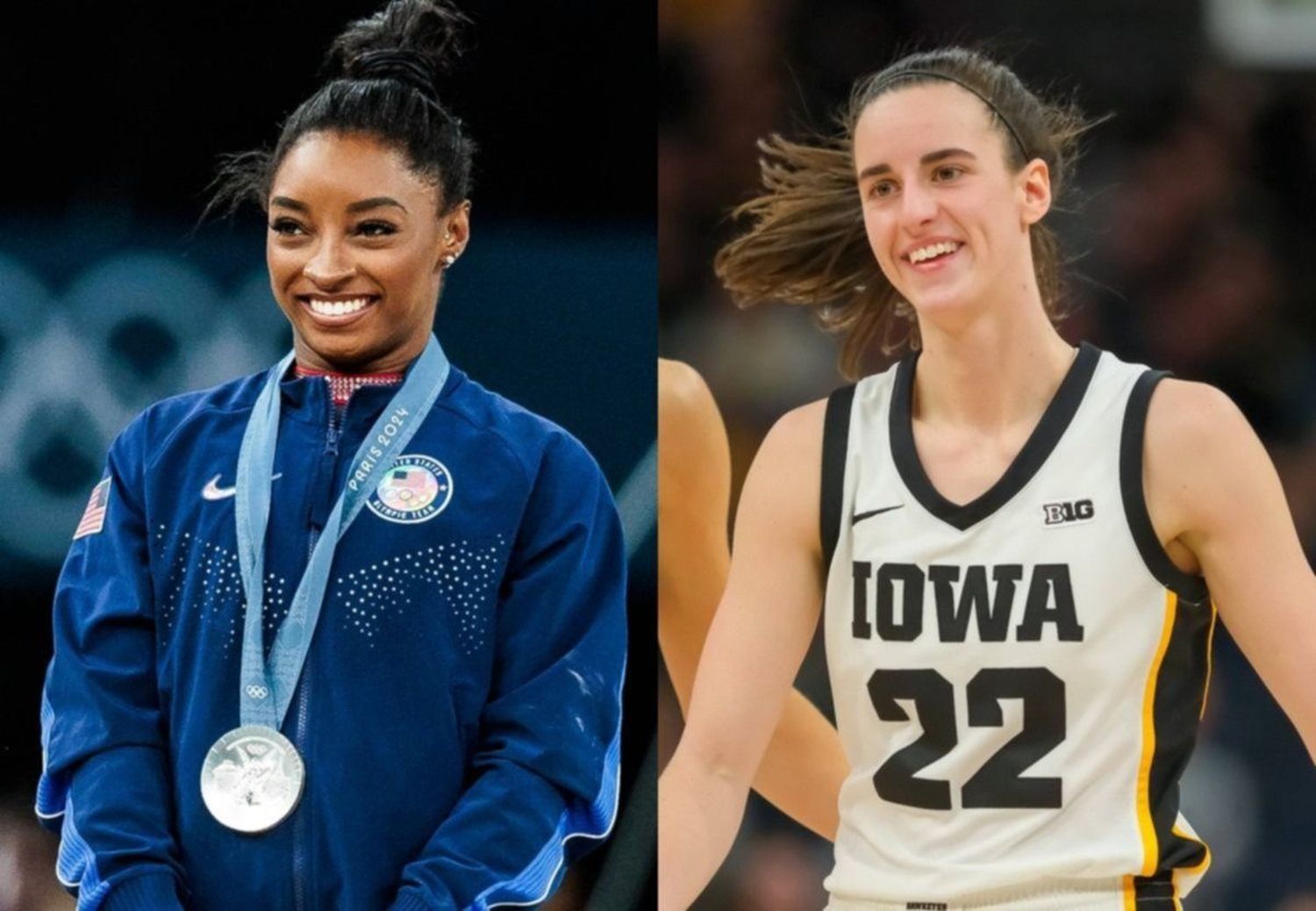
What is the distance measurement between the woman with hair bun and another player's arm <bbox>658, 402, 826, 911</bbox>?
4.9 inches

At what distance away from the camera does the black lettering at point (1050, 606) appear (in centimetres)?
257

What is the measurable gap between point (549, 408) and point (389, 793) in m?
0.64

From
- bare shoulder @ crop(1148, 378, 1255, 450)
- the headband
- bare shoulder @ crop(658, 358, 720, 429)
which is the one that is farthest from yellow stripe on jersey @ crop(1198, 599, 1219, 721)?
bare shoulder @ crop(658, 358, 720, 429)

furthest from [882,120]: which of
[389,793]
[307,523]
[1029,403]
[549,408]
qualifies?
[389,793]

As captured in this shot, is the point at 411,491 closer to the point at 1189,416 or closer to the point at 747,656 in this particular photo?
the point at 747,656

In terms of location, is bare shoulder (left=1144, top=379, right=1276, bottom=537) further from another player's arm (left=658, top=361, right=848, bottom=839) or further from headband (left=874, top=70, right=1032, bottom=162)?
another player's arm (left=658, top=361, right=848, bottom=839)

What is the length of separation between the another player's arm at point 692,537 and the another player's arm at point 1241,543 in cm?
66

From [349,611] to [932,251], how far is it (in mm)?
1004

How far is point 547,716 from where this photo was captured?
2672 mm

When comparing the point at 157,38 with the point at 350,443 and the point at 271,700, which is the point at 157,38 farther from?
the point at 271,700

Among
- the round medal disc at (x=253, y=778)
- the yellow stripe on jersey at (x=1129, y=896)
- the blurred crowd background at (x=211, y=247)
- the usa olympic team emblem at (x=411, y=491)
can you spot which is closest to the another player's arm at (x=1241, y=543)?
the yellow stripe on jersey at (x=1129, y=896)

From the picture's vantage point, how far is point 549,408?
2.84 m

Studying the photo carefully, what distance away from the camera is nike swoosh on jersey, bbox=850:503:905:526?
8.71ft

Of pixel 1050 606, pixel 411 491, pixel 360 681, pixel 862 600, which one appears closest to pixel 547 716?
pixel 360 681
